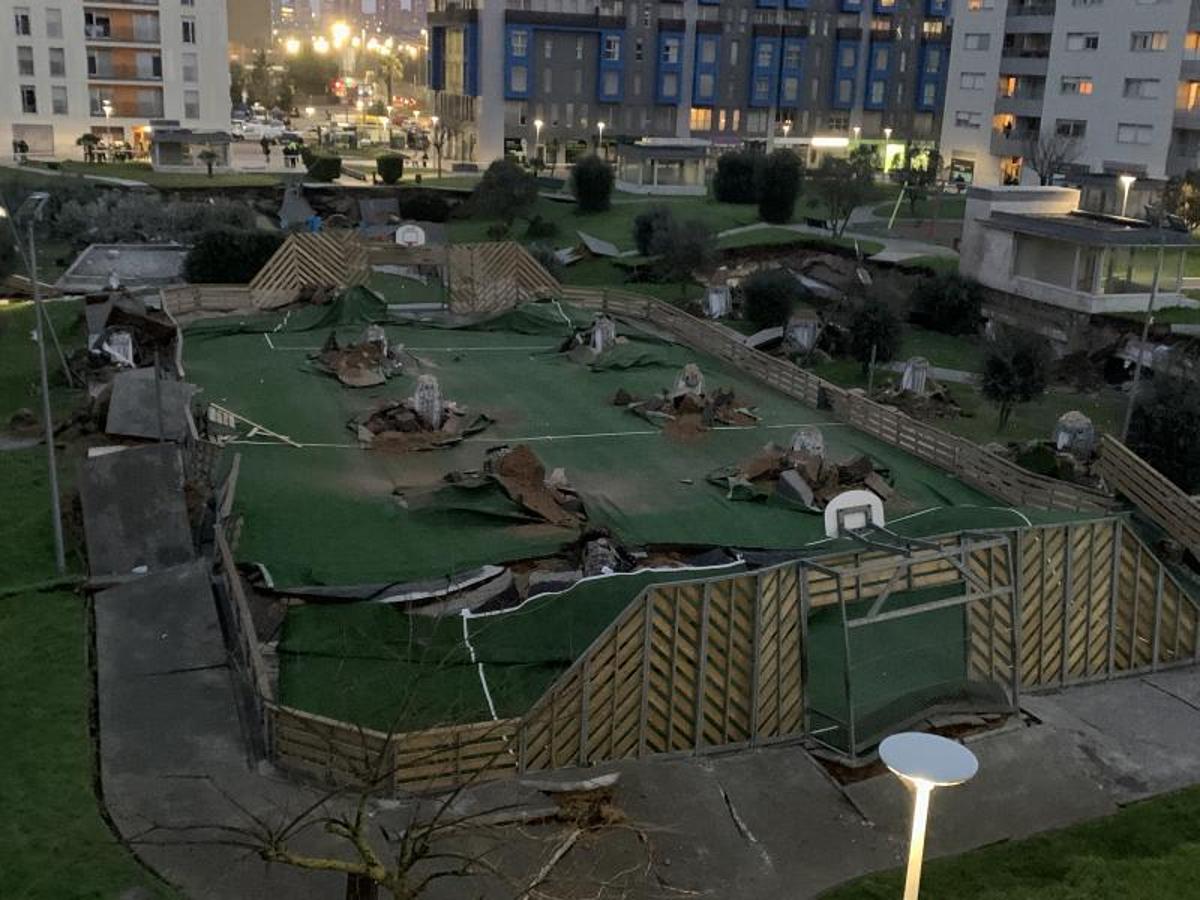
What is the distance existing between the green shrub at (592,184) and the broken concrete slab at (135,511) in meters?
41.7

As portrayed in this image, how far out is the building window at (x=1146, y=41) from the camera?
63.3 metres

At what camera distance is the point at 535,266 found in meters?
41.2

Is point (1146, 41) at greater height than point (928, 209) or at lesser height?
greater

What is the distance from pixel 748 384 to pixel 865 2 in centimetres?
7167

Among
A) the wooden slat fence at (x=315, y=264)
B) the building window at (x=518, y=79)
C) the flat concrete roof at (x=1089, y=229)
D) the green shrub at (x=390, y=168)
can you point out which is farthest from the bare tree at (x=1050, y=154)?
the wooden slat fence at (x=315, y=264)

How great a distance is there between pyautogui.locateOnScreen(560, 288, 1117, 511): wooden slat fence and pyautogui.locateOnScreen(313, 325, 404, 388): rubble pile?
28.8 ft

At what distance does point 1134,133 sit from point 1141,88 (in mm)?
2259

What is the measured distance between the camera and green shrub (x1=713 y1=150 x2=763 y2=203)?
203 ft

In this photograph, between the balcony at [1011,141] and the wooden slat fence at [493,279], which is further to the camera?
the balcony at [1011,141]

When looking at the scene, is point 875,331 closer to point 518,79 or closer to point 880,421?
point 880,421

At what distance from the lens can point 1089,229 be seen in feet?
127

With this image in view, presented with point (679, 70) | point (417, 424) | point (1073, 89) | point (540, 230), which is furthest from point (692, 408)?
point (679, 70)

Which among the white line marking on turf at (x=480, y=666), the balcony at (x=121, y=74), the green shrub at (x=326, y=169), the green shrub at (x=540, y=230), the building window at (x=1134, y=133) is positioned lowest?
the white line marking on turf at (x=480, y=666)

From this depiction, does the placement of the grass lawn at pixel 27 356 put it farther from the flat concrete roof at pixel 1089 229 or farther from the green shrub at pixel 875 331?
the flat concrete roof at pixel 1089 229
